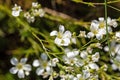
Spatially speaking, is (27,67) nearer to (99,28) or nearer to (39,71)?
(39,71)

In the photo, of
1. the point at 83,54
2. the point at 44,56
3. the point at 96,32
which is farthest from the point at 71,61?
the point at 44,56

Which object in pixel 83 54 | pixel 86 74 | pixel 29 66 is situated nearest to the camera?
pixel 86 74

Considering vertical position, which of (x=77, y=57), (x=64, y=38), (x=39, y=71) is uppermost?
(x=64, y=38)

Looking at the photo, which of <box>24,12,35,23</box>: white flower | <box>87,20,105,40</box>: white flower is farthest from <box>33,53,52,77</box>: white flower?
<box>87,20,105,40</box>: white flower

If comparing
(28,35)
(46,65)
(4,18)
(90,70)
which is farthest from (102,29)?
(4,18)

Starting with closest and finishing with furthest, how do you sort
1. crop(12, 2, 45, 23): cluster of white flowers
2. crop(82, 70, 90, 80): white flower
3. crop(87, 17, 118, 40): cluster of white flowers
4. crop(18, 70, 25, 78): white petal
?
1. crop(82, 70, 90, 80): white flower
2. crop(87, 17, 118, 40): cluster of white flowers
3. crop(12, 2, 45, 23): cluster of white flowers
4. crop(18, 70, 25, 78): white petal

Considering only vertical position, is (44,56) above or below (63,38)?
below

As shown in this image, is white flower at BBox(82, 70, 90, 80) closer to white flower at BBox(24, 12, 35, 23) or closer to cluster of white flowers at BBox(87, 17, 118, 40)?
cluster of white flowers at BBox(87, 17, 118, 40)

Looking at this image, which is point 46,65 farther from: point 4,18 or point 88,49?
point 4,18

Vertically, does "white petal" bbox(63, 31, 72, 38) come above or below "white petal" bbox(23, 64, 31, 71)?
above

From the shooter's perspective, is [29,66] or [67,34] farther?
[29,66]
